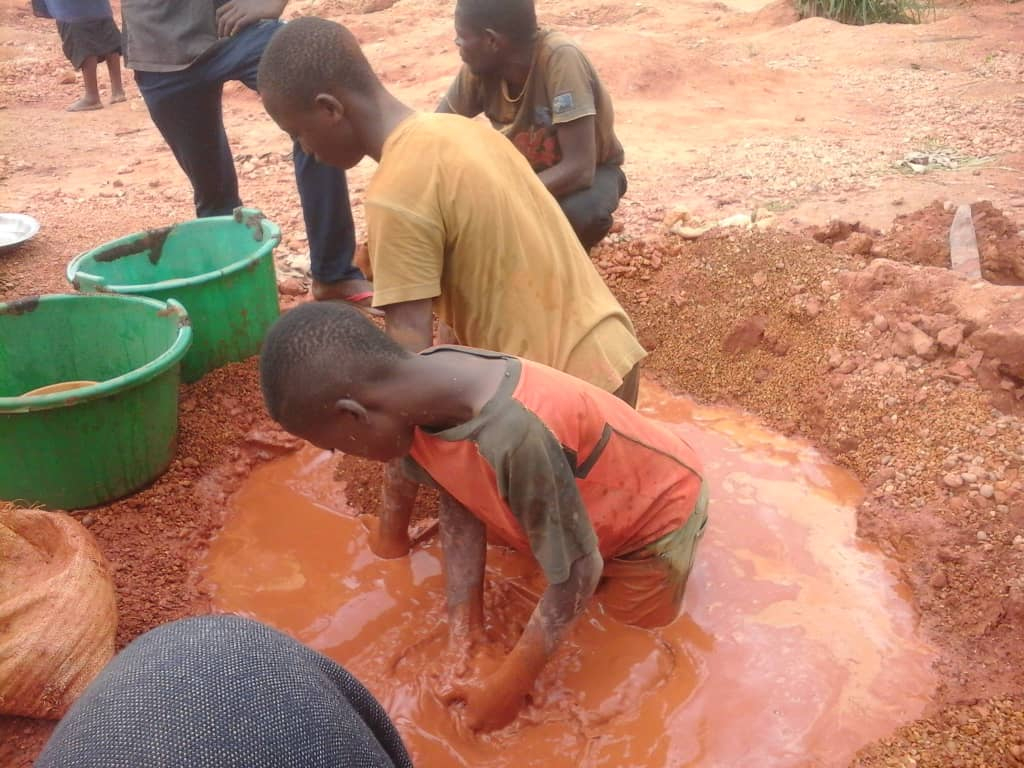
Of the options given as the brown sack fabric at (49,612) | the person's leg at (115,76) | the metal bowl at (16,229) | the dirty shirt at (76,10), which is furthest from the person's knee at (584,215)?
the person's leg at (115,76)

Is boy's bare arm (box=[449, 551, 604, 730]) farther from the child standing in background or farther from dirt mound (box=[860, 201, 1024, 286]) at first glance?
the child standing in background

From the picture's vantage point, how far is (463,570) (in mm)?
2166

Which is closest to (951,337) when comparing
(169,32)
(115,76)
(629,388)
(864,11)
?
(629,388)

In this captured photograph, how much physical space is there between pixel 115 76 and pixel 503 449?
324 inches

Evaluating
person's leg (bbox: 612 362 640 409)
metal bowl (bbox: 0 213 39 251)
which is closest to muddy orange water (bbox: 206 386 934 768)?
person's leg (bbox: 612 362 640 409)

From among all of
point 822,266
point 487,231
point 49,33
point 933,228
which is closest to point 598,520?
point 487,231

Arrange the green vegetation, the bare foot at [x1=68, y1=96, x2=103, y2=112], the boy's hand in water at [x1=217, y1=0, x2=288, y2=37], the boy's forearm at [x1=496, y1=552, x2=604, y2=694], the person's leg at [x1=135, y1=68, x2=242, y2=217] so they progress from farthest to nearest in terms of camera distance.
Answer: the green vegetation → the bare foot at [x1=68, y1=96, x2=103, y2=112] → the person's leg at [x1=135, y1=68, x2=242, y2=217] → the boy's hand in water at [x1=217, y1=0, x2=288, y2=37] → the boy's forearm at [x1=496, y1=552, x2=604, y2=694]

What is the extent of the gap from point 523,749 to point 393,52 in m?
8.51

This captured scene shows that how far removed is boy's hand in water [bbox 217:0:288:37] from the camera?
3426 mm

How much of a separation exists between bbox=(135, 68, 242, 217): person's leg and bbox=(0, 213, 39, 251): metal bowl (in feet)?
4.45

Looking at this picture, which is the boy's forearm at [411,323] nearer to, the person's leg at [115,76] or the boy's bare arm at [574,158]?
the boy's bare arm at [574,158]

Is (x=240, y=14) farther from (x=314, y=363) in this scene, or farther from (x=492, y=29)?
(x=314, y=363)

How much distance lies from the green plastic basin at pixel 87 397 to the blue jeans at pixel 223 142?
91cm

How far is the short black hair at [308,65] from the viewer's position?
2064mm
